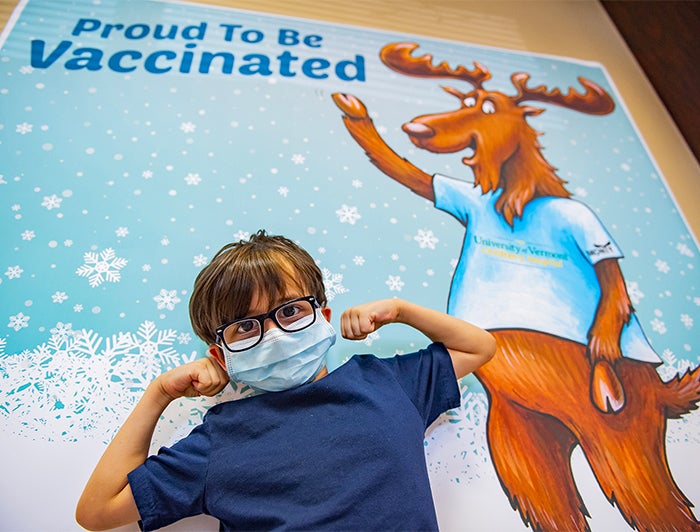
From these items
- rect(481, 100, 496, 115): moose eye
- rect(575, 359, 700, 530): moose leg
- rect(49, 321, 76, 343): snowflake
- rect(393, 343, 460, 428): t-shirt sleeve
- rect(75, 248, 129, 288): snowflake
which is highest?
rect(481, 100, 496, 115): moose eye

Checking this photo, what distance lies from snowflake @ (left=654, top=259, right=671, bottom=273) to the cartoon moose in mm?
114

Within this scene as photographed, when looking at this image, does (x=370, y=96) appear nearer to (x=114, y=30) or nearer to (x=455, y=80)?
(x=455, y=80)

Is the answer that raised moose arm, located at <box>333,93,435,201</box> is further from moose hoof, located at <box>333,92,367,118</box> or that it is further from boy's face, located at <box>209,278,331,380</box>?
boy's face, located at <box>209,278,331,380</box>

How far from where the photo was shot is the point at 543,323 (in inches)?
49.8

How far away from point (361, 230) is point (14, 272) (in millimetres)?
761

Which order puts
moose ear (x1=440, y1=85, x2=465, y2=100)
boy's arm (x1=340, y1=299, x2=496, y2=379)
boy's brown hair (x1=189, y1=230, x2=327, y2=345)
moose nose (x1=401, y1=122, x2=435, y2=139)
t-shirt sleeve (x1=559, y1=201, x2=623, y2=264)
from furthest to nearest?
1. moose ear (x1=440, y1=85, x2=465, y2=100)
2. moose nose (x1=401, y1=122, x2=435, y2=139)
3. t-shirt sleeve (x1=559, y1=201, x2=623, y2=264)
4. boy's arm (x1=340, y1=299, x2=496, y2=379)
5. boy's brown hair (x1=189, y1=230, x2=327, y2=345)

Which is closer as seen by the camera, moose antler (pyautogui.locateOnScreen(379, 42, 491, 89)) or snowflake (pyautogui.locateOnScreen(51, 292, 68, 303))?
snowflake (pyautogui.locateOnScreen(51, 292, 68, 303))

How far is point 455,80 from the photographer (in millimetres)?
1674

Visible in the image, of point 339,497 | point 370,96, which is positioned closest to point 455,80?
point 370,96

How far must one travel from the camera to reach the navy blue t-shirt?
839 mm

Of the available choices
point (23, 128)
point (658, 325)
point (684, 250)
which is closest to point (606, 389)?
point (658, 325)

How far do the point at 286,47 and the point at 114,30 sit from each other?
0.50 m

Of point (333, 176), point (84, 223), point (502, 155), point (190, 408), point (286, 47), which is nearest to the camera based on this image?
point (190, 408)

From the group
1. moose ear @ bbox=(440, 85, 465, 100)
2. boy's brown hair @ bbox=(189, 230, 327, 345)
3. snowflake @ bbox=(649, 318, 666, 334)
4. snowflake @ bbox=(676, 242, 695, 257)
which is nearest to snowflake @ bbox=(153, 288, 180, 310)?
boy's brown hair @ bbox=(189, 230, 327, 345)
